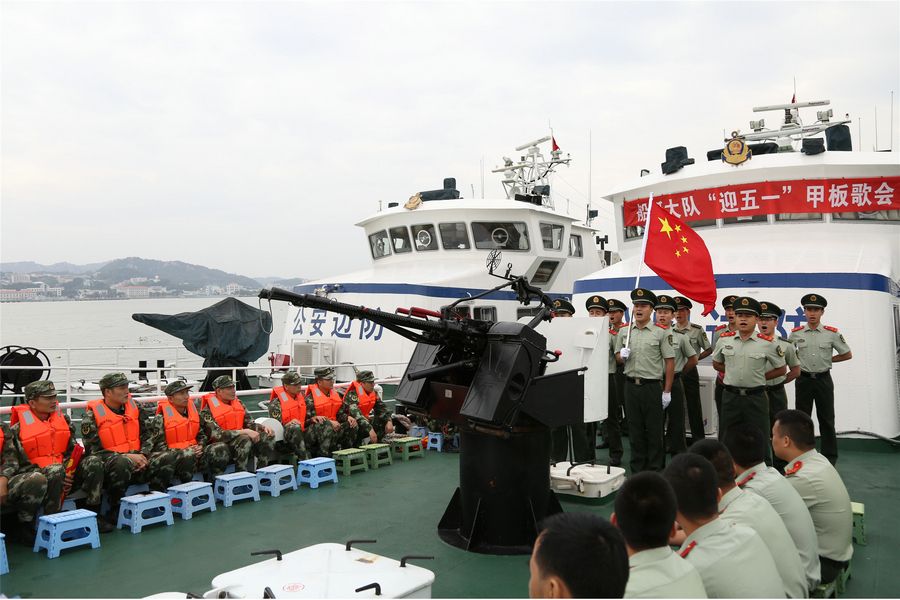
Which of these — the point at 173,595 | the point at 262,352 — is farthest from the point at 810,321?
the point at 262,352

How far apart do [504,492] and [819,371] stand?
3.78 meters

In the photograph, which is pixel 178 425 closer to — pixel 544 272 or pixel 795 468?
pixel 795 468

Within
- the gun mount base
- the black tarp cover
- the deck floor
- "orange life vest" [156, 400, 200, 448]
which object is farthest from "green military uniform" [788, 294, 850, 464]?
the black tarp cover

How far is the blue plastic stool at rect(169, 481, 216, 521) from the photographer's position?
5.13 m

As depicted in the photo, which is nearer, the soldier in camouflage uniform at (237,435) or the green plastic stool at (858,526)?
the green plastic stool at (858,526)

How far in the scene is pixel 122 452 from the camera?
525cm

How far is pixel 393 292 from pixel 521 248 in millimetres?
2963

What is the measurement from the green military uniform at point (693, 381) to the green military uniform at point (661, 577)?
16.3ft

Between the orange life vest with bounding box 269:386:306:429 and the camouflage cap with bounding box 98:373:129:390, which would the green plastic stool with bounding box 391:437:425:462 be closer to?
the orange life vest with bounding box 269:386:306:429

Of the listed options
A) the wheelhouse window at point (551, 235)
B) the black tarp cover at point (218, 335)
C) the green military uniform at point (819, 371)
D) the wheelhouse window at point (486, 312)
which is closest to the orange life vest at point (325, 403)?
the black tarp cover at point (218, 335)

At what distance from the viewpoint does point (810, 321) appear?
6.41 meters

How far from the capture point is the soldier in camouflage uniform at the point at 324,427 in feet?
22.0

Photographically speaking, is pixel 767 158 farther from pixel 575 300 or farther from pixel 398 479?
pixel 398 479

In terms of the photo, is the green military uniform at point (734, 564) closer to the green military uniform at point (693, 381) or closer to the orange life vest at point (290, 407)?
the green military uniform at point (693, 381)
